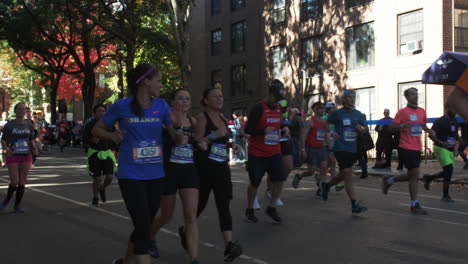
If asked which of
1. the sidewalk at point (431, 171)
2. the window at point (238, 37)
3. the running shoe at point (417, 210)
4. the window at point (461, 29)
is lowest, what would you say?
the sidewalk at point (431, 171)

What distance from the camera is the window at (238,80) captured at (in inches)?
1428

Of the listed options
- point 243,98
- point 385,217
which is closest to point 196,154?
point 385,217

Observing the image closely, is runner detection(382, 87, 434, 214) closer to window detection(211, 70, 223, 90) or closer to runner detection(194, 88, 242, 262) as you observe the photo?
runner detection(194, 88, 242, 262)

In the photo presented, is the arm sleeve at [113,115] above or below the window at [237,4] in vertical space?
below

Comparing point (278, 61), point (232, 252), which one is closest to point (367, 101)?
point (278, 61)

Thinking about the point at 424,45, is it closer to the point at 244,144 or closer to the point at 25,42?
the point at 244,144

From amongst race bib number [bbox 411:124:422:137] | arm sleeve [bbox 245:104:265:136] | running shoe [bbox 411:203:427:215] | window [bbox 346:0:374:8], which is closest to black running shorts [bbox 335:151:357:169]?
race bib number [bbox 411:124:422:137]

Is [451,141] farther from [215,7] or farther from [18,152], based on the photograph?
[215,7]

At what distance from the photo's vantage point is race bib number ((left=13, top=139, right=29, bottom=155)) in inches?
376

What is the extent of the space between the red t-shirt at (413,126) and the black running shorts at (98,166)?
16.3 ft

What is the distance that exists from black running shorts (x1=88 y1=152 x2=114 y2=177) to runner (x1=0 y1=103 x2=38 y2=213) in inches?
38.4

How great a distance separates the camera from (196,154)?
20.3ft

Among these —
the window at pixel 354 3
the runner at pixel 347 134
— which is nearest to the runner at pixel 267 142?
the runner at pixel 347 134

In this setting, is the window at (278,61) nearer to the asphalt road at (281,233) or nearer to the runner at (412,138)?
the asphalt road at (281,233)
